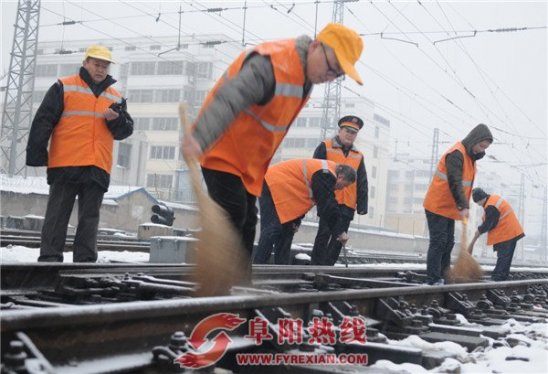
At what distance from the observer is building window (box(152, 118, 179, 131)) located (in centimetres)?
7225

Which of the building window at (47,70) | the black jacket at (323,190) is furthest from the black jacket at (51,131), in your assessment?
the building window at (47,70)

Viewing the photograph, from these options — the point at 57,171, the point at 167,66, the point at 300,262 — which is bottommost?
the point at 300,262

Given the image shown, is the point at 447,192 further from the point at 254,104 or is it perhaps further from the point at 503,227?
the point at 254,104

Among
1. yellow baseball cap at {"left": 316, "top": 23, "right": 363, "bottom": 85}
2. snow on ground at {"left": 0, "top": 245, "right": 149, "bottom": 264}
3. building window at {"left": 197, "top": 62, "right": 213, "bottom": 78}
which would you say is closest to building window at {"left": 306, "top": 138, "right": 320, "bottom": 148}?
building window at {"left": 197, "top": 62, "right": 213, "bottom": 78}

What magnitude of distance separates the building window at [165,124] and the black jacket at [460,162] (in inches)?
2562

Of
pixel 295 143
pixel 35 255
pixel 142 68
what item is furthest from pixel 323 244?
pixel 295 143

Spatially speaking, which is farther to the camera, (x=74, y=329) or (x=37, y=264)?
(x=37, y=264)

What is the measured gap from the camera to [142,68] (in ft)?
244

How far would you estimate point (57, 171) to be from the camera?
6.12 metres

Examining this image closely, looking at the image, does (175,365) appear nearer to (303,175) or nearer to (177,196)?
(303,175)

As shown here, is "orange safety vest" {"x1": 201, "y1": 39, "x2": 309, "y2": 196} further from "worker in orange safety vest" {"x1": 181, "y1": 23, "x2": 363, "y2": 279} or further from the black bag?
the black bag

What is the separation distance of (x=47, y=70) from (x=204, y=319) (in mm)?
81675

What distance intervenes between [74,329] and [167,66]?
236ft

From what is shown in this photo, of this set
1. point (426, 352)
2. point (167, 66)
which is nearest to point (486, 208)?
point (426, 352)
